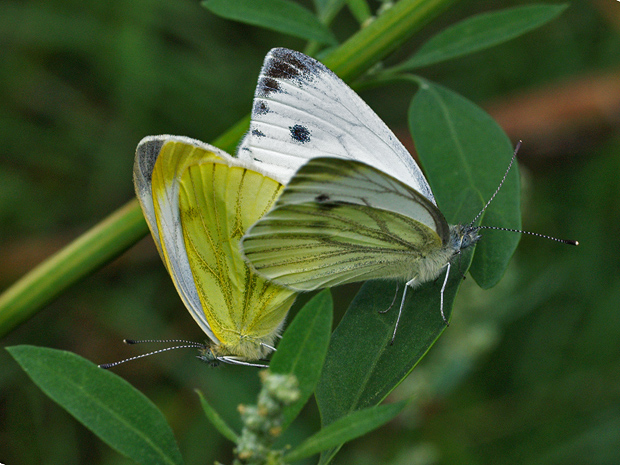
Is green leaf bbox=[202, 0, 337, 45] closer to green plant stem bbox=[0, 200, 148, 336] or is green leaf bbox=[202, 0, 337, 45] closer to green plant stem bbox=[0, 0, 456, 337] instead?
green plant stem bbox=[0, 0, 456, 337]

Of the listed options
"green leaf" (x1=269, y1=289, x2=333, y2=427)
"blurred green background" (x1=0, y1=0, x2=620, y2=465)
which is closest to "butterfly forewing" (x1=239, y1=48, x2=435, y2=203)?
"green leaf" (x1=269, y1=289, x2=333, y2=427)

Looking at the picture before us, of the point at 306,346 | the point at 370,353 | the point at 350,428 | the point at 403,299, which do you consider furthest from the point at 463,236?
the point at 350,428

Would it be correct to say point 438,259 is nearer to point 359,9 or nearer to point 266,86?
point 266,86

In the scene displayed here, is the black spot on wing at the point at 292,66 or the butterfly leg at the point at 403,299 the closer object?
the butterfly leg at the point at 403,299

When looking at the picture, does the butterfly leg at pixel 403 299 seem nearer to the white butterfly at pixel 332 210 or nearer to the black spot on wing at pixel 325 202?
the white butterfly at pixel 332 210

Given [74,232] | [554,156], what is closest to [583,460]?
[554,156]

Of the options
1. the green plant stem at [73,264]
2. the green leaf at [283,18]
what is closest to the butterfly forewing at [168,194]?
the green plant stem at [73,264]
